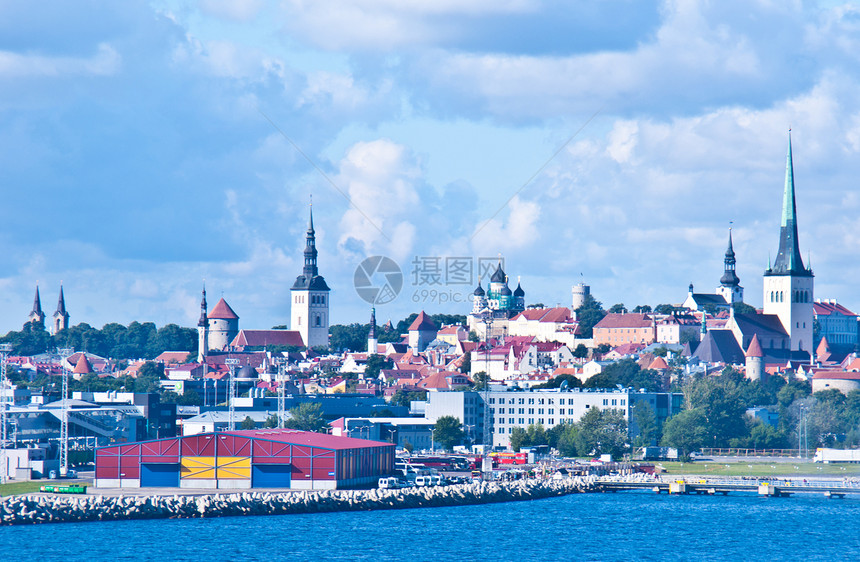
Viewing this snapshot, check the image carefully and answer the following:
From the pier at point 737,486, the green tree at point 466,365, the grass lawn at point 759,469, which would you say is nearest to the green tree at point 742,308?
the green tree at point 466,365

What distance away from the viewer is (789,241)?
148 metres

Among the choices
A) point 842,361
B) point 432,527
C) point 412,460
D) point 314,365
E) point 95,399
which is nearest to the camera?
point 432,527

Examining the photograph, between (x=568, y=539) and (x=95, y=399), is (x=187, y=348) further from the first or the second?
(x=568, y=539)

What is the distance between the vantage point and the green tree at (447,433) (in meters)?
93.7

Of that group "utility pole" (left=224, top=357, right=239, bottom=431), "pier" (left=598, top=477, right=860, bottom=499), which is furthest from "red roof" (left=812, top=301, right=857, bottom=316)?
"pier" (left=598, top=477, right=860, bottom=499)

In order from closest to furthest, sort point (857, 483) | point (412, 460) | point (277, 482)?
point (277, 482) < point (857, 483) < point (412, 460)

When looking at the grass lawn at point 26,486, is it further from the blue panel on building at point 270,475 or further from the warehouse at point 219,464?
the blue panel on building at point 270,475

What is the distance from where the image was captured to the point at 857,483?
68.7 m

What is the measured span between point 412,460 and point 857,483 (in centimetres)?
2097

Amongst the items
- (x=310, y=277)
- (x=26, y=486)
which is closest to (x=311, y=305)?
(x=310, y=277)

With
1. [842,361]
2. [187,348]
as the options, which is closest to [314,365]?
[187,348]

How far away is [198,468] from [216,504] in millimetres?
4582

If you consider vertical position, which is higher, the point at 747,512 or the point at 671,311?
the point at 671,311

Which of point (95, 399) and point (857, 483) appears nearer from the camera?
point (857, 483)
